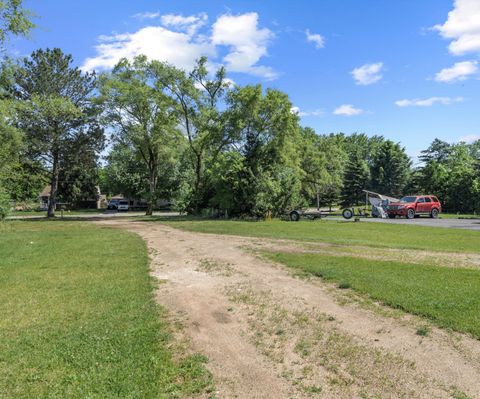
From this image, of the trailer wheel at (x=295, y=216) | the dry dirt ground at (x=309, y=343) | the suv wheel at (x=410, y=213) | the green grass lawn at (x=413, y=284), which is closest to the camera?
the dry dirt ground at (x=309, y=343)

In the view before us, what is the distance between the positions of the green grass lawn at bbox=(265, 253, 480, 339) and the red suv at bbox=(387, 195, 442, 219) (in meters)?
21.4

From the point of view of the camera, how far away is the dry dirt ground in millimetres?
3715

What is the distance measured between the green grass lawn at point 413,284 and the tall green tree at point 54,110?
2845 cm

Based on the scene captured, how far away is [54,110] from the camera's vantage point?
3069 centimetres

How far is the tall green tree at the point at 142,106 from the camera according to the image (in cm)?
3148

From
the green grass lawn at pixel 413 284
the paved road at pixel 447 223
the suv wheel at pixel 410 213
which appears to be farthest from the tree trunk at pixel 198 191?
the green grass lawn at pixel 413 284

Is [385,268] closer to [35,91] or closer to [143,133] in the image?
[143,133]

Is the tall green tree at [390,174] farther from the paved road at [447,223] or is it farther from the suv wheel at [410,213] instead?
the paved road at [447,223]

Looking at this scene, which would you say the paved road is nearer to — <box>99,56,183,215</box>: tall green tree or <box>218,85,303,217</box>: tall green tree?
<box>218,85,303,217</box>: tall green tree

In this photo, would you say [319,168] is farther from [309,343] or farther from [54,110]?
[309,343]

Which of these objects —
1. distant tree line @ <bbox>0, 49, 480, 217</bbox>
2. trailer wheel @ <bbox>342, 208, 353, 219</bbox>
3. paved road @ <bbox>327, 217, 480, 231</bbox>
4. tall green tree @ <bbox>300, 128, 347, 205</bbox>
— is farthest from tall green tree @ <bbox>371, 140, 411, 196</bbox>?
paved road @ <bbox>327, 217, 480, 231</bbox>

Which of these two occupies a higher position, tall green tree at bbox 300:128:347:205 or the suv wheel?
tall green tree at bbox 300:128:347:205

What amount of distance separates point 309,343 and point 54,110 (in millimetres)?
31707

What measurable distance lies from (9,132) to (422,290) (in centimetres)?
2687
